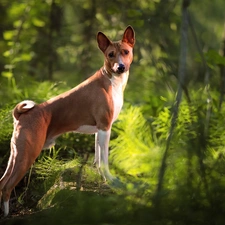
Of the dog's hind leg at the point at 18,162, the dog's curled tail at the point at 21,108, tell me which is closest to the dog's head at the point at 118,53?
the dog's curled tail at the point at 21,108

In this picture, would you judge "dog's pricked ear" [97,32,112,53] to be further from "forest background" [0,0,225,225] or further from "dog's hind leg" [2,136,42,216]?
"dog's hind leg" [2,136,42,216]

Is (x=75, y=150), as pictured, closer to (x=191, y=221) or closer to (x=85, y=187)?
(x=85, y=187)

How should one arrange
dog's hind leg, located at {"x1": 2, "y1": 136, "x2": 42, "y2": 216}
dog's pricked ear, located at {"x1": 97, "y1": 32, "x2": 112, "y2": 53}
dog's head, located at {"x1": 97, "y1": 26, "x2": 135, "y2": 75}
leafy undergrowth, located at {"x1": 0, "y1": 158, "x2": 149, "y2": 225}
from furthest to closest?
dog's pricked ear, located at {"x1": 97, "y1": 32, "x2": 112, "y2": 53} → dog's head, located at {"x1": 97, "y1": 26, "x2": 135, "y2": 75} → dog's hind leg, located at {"x1": 2, "y1": 136, "x2": 42, "y2": 216} → leafy undergrowth, located at {"x1": 0, "y1": 158, "x2": 149, "y2": 225}

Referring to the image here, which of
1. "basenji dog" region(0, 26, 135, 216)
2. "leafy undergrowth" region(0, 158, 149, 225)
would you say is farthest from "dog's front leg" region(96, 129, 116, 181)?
"leafy undergrowth" region(0, 158, 149, 225)

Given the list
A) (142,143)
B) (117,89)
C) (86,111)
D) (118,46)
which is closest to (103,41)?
(118,46)

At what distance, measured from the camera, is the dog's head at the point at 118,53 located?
455cm

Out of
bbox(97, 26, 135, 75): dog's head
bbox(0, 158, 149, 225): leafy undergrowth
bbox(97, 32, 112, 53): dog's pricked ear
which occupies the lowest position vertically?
bbox(0, 158, 149, 225): leafy undergrowth

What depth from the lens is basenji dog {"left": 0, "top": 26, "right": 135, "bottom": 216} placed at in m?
4.51

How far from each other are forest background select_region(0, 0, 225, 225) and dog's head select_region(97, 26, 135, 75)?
24 centimetres

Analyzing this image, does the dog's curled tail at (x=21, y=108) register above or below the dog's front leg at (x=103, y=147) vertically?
above

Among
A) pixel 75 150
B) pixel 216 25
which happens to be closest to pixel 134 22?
pixel 75 150

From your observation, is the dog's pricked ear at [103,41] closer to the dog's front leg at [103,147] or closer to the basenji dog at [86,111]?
the basenji dog at [86,111]

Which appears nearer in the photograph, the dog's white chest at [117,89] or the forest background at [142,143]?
the forest background at [142,143]

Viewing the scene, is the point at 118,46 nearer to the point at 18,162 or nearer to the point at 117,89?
the point at 117,89
